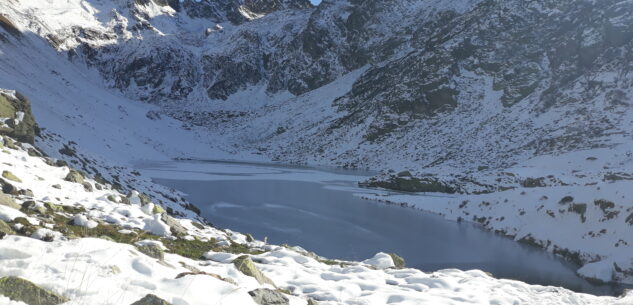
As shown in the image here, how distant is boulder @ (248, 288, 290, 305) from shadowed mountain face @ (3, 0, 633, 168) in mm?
57450

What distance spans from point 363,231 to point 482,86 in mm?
72869

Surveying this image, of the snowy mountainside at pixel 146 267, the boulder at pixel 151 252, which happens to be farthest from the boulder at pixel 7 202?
the boulder at pixel 151 252

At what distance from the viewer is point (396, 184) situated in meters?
47.8

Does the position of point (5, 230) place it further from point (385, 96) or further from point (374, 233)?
point (385, 96)

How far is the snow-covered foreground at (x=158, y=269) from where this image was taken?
14.8ft

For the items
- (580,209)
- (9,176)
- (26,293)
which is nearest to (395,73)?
(580,209)

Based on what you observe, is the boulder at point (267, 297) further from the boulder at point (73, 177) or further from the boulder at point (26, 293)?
the boulder at point (73, 177)

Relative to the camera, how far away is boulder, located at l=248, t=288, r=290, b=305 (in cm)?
539

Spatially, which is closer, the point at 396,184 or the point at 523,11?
the point at 396,184

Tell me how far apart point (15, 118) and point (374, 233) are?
1886 centimetres

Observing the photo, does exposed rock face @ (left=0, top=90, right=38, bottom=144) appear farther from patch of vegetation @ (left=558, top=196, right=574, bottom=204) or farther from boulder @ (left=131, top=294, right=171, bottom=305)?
patch of vegetation @ (left=558, top=196, right=574, bottom=204)

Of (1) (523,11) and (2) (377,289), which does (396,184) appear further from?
(1) (523,11)

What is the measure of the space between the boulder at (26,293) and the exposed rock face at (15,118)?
46.0 ft

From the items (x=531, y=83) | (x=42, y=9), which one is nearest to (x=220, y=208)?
(x=531, y=83)
